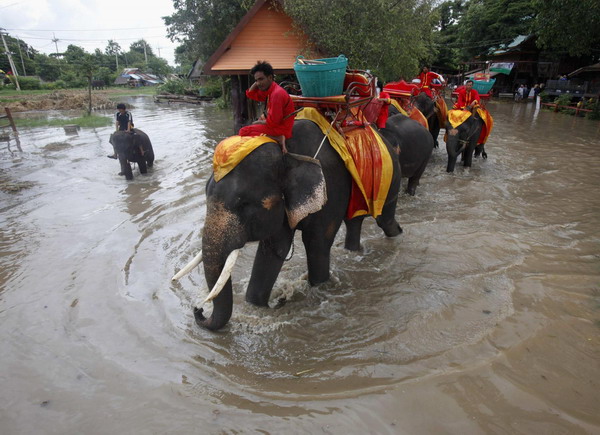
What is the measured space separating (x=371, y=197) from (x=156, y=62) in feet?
279

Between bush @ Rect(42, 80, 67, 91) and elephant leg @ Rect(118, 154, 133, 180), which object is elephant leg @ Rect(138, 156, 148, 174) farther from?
bush @ Rect(42, 80, 67, 91)

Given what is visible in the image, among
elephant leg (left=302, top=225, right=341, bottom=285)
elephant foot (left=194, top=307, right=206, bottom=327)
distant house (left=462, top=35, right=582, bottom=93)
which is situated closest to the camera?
elephant foot (left=194, top=307, right=206, bottom=327)

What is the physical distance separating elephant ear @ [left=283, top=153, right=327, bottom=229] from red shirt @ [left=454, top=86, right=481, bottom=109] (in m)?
7.12

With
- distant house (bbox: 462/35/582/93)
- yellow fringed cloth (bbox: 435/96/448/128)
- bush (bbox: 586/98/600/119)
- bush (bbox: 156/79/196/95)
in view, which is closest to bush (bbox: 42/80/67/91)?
bush (bbox: 156/79/196/95)

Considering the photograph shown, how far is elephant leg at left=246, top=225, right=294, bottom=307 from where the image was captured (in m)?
3.24

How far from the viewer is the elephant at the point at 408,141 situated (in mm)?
5824

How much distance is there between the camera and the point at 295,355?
10.6 ft

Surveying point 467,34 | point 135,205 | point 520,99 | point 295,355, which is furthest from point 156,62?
point 295,355

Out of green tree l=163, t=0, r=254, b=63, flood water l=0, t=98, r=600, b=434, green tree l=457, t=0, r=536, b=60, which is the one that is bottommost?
flood water l=0, t=98, r=600, b=434

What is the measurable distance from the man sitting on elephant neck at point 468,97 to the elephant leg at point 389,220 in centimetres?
473

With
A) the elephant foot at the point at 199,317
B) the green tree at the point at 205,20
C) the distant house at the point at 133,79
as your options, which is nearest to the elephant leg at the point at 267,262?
the elephant foot at the point at 199,317

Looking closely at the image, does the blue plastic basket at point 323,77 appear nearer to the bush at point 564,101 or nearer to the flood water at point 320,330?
the flood water at point 320,330

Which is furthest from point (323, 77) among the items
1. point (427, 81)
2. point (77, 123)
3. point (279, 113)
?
point (77, 123)

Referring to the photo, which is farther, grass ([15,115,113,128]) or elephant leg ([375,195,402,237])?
grass ([15,115,113,128])
